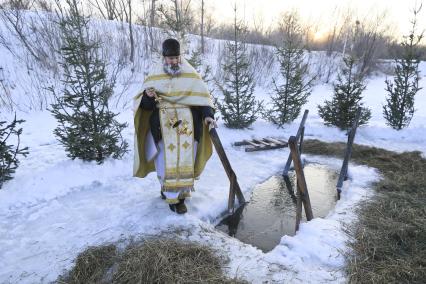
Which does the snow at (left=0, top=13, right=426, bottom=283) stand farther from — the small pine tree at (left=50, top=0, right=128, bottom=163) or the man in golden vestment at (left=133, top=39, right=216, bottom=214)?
the man in golden vestment at (left=133, top=39, right=216, bottom=214)

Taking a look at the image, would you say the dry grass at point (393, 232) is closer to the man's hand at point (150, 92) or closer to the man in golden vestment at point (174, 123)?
the man in golden vestment at point (174, 123)

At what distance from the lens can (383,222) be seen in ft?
14.0

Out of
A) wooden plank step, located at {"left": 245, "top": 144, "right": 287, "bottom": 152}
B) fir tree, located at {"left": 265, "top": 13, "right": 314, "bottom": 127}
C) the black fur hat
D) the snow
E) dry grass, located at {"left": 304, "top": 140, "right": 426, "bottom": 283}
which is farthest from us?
fir tree, located at {"left": 265, "top": 13, "right": 314, "bottom": 127}

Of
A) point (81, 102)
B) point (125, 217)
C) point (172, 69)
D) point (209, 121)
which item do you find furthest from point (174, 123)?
point (81, 102)

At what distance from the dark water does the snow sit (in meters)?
0.23

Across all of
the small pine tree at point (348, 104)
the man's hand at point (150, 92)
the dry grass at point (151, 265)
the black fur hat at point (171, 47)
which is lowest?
the dry grass at point (151, 265)

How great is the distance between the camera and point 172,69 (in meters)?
4.12

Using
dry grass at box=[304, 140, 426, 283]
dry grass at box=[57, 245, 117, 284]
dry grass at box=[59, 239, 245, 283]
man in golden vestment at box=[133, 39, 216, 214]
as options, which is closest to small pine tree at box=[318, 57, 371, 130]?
dry grass at box=[304, 140, 426, 283]

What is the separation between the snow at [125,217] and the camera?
346 cm

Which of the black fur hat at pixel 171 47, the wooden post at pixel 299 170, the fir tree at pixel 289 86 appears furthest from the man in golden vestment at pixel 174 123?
the fir tree at pixel 289 86

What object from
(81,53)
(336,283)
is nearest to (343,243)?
(336,283)

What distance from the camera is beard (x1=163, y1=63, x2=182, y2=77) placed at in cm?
411

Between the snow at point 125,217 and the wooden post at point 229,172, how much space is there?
0.80ft

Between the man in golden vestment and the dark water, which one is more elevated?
the man in golden vestment
